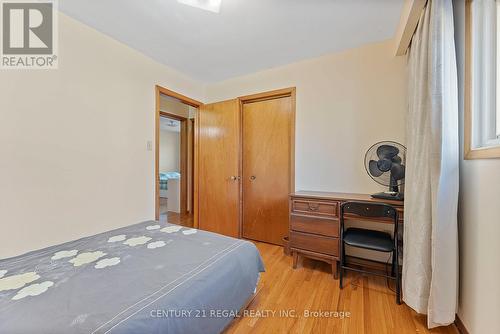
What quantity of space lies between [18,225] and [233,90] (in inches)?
107

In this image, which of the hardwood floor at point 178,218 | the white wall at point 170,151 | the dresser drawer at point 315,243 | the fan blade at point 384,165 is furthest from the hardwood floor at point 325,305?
the white wall at point 170,151

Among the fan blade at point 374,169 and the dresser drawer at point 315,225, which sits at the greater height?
the fan blade at point 374,169

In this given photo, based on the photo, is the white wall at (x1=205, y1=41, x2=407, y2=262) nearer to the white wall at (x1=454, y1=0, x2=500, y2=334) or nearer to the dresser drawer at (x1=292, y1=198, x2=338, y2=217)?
the dresser drawer at (x1=292, y1=198, x2=338, y2=217)

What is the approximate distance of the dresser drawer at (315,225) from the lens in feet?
6.46

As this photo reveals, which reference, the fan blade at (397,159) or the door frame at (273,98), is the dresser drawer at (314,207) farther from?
the fan blade at (397,159)

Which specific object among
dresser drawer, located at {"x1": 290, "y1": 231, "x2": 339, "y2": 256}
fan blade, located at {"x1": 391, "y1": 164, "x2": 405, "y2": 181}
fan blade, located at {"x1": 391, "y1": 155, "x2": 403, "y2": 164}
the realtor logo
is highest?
the realtor logo

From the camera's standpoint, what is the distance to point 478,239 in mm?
1161

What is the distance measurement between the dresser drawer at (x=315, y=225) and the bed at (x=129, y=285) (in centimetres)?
72

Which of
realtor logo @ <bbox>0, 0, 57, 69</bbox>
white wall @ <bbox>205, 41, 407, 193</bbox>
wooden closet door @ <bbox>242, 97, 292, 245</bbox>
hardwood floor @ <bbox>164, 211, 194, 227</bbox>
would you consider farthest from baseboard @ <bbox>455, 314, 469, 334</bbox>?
realtor logo @ <bbox>0, 0, 57, 69</bbox>

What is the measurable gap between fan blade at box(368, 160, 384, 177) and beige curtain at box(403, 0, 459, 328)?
575mm

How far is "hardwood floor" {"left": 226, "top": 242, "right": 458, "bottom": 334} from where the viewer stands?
138 centimetres

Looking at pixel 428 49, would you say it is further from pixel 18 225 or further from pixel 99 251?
pixel 18 225

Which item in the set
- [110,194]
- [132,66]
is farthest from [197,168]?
[132,66]

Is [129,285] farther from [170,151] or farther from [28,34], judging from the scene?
[170,151]
